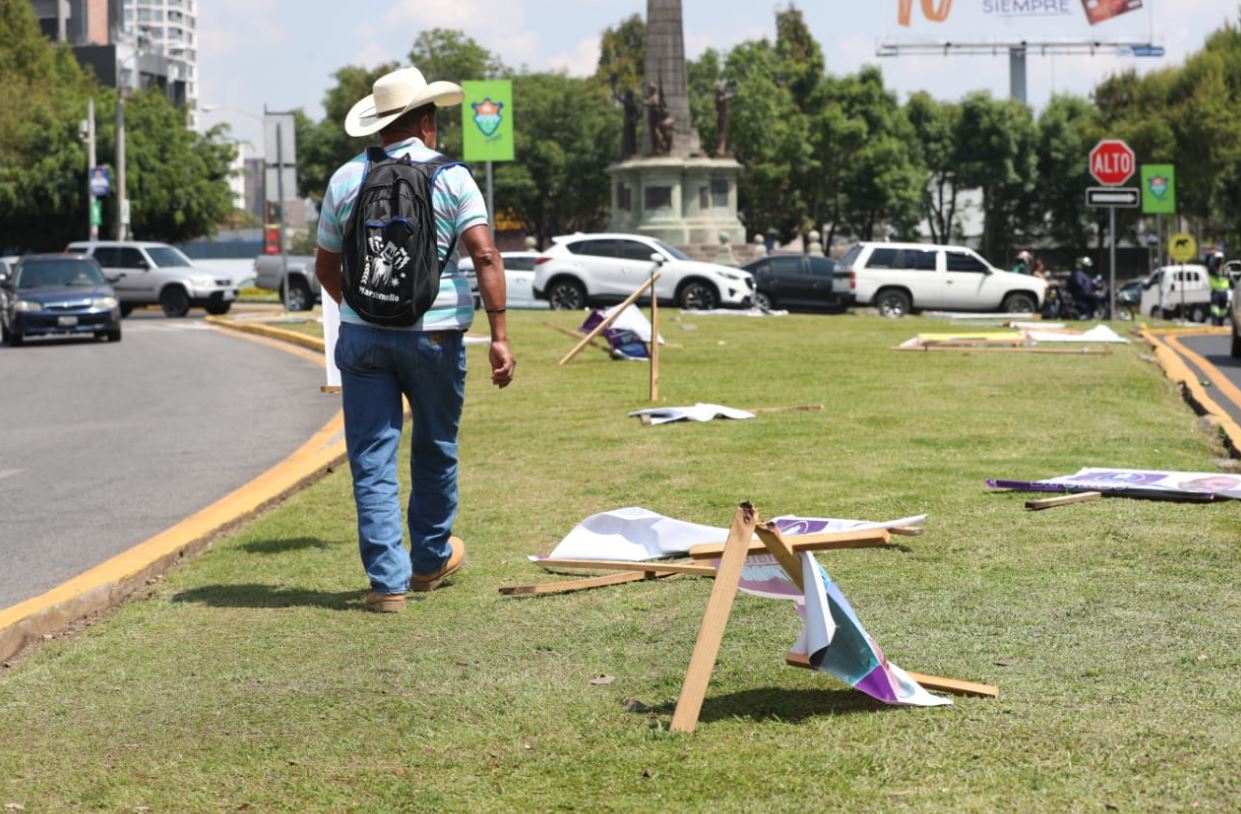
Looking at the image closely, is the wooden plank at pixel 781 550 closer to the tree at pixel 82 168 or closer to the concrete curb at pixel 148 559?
the concrete curb at pixel 148 559

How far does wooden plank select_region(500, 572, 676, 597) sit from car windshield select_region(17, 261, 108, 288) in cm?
2517

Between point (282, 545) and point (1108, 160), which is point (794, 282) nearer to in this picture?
point (1108, 160)

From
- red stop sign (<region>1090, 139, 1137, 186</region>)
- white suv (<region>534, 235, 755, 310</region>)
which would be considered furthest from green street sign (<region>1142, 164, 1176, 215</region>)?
white suv (<region>534, 235, 755, 310</region>)

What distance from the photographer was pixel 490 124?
4172 centimetres

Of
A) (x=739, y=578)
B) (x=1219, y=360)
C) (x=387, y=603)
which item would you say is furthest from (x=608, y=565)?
(x=1219, y=360)

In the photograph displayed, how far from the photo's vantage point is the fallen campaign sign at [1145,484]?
8328 millimetres

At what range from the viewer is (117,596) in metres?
6.89

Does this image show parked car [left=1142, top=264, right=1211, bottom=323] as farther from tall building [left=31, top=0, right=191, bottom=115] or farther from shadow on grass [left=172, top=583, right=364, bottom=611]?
tall building [left=31, top=0, right=191, bottom=115]

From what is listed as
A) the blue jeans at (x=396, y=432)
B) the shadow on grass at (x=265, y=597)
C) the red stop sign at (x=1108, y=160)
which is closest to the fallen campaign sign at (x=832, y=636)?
the blue jeans at (x=396, y=432)

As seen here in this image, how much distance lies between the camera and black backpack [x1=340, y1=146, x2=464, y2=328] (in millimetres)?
6344

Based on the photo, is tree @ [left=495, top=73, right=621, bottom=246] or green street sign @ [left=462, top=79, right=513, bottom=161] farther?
tree @ [left=495, top=73, right=621, bottom=246]

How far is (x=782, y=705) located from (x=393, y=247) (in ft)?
7.64

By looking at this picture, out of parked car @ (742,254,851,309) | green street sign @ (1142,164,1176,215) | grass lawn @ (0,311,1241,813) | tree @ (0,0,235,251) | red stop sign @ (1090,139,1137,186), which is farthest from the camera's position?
tree @ (0,0,235,251)

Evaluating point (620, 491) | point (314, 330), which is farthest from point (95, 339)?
point (620, 491)
